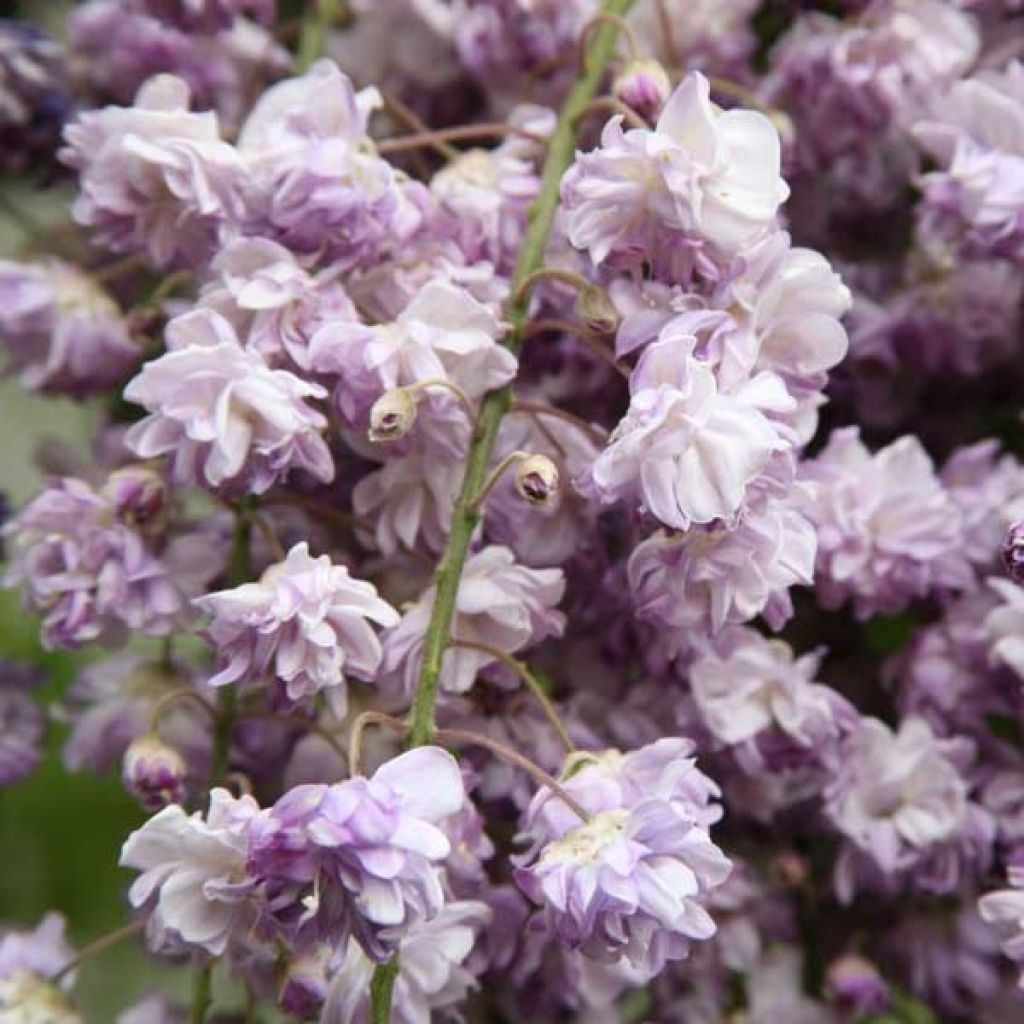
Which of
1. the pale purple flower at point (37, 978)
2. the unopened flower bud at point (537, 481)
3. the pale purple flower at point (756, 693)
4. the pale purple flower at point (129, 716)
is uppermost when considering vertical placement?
the unopened flower bud at point (537, 481)

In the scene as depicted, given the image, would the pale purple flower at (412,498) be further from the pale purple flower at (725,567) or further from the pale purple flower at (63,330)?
the pale purple flower at (63,330)

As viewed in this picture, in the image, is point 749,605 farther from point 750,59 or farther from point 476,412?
point 750,59

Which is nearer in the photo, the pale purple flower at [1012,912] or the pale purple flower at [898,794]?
the pale purple flower at [1012,912]

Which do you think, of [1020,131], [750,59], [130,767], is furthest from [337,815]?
[750,59]

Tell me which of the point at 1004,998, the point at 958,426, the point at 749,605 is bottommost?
the point at 1004,998

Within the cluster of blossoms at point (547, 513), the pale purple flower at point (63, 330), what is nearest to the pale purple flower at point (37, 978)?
the cluster of blossoms at point (547, 513)

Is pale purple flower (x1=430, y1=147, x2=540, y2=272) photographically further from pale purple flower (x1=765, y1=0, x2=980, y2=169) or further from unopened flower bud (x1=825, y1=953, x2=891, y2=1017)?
unopened flower bud (x1=825, y1=953, x2=891, y2=1017)
